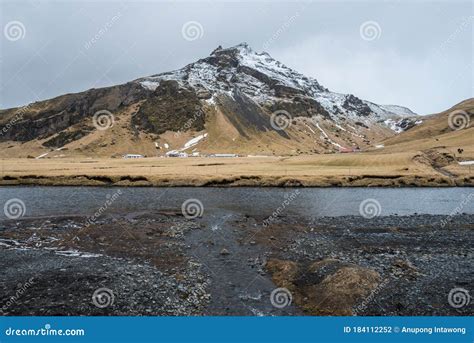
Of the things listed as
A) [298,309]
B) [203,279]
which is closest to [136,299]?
[203,279]

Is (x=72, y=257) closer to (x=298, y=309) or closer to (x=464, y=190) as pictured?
(x=298, y=309)

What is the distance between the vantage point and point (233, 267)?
25578 millimetres

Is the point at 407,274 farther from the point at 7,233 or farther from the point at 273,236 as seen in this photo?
the point at 7,233

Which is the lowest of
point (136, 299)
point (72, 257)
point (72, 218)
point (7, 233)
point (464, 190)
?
point (136, 299)

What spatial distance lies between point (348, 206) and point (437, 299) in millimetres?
33027

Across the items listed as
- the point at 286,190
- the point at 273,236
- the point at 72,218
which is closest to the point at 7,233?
the point at 72,218

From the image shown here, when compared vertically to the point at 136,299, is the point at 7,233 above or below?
above

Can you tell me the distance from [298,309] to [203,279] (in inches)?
259

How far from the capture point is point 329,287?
2098 centimetres

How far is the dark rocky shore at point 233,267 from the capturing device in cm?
1916

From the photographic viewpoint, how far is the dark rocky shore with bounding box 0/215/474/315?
19.2m

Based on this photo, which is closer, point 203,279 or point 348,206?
point 203,279
